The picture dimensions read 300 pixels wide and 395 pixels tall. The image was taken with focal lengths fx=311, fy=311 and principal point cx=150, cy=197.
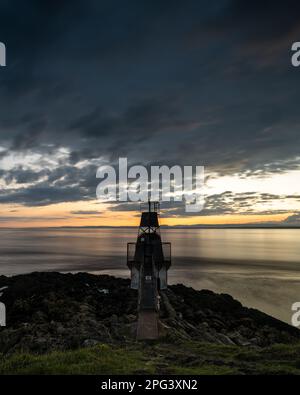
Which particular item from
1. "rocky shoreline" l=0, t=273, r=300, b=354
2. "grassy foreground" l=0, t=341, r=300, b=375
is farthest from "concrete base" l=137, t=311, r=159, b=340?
"grassy foreground" l=0, t=341, r=300, b=375

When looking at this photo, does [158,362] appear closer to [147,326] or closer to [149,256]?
[147,326]

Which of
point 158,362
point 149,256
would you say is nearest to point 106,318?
point 149,256

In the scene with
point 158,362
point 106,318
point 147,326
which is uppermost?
point 158,362

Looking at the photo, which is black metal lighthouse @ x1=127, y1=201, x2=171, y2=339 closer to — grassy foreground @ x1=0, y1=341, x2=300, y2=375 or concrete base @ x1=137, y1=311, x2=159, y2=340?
concrete base @ x1=137, y1=311, x2=159, y2=340

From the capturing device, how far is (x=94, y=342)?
11.3 m

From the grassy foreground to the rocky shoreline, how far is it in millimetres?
2557

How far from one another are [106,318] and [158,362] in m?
12.8

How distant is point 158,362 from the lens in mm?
8852

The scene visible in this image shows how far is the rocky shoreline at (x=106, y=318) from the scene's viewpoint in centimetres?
1409

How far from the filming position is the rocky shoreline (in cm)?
1409

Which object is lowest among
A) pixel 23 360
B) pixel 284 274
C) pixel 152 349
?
pixel 284 274
